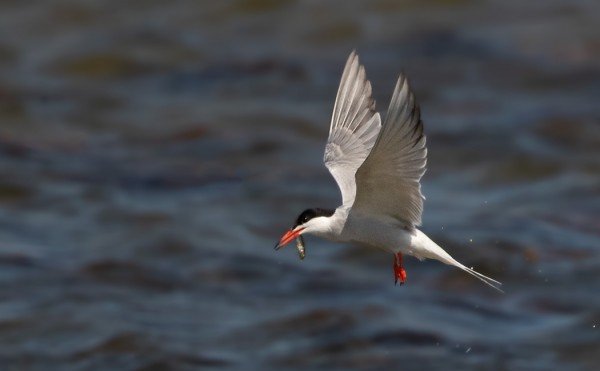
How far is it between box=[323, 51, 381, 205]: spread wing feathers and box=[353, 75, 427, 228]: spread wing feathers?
1.36 feet

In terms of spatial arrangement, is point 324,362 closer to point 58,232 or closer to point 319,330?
point 319,330

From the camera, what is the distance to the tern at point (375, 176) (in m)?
5.07

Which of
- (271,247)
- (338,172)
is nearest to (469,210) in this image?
(271,247)

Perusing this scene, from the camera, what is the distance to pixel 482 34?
1445cm

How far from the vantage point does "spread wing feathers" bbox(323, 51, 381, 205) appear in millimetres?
5949

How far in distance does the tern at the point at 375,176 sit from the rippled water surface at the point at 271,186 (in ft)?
9.65

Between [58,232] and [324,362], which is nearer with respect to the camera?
[324,362]

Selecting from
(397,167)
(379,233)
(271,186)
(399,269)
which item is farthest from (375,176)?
(271,186)

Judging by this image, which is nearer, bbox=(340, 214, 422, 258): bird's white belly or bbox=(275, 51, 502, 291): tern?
bbox=(275, 51, 502, 291): tern

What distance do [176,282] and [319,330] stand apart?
4.72ft

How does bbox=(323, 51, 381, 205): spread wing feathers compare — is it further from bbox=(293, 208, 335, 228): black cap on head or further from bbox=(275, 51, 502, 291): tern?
bbox=(293, 208, 335, 228): black cap on head

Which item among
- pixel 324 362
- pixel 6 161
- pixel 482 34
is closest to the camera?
pixel 324 362

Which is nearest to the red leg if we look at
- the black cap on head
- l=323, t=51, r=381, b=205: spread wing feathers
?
l=323, t=51, r=381, b=205: spread wing feathers

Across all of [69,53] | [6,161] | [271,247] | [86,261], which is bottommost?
[271,247]
